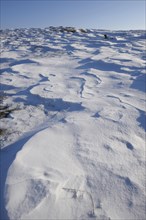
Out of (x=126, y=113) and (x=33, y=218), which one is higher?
(x=33, y=218)

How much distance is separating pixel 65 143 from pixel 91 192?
51 centimetres

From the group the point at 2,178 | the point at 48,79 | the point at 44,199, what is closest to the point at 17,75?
the point at 48,79

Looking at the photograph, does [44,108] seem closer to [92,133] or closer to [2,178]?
[92,133]

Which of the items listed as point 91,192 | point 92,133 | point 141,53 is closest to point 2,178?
point 91,192

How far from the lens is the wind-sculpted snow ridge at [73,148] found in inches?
50.8

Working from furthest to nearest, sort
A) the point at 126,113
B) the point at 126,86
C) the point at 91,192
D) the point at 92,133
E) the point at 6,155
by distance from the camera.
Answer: the point at 126,86
the point at 126,113
the point at 92,133
the point at 6,155
the point at 91,192

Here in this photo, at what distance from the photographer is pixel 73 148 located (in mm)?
1775

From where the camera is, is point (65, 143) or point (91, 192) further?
point (65, 143)

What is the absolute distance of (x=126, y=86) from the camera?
3.29 m

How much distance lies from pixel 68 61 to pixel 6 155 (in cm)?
361

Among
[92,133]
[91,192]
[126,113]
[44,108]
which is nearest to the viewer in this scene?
[91,192]

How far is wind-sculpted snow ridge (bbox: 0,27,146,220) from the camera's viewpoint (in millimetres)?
1289

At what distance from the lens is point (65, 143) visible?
1.83 metres

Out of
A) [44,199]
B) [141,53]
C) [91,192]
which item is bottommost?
[141,53]
